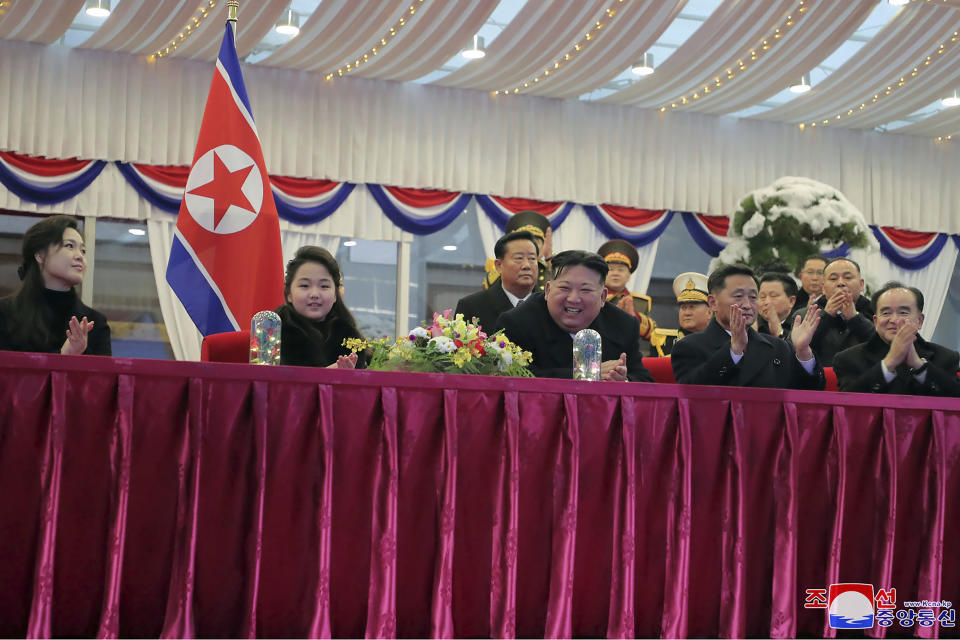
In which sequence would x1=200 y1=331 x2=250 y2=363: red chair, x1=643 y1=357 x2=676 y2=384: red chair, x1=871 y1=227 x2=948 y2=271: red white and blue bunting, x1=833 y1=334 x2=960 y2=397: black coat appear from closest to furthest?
1. x1=833 y1=334 x2=960 y2=397: black coat
2. x1=200 y1=331 x2=250 y2=363: red chair
3. x1=643 y1=357 x2=676 y2=384: red chair
4. x1=871 y1=227 x2=948 y2=271: red white and blue bunting

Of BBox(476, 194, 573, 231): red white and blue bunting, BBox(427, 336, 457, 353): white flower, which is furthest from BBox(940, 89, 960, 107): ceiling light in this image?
BBox(427, 336, 457, 353): white flower

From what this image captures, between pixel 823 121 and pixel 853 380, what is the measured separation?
5773 mm

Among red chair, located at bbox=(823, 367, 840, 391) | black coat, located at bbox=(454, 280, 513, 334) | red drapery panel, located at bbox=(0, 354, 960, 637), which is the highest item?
black coat, located at bbox=(454, 280, 513, 334)

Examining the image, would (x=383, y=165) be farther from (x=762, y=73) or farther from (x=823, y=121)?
(x=823, y=121)

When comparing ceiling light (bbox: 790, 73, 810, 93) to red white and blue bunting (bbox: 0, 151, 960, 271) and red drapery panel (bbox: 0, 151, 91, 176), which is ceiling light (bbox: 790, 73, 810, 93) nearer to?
red white and blue bunting (bbox: 0, 151, 960, 271)

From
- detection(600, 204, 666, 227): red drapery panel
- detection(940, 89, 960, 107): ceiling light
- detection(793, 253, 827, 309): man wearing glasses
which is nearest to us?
detection(793, 253, 827, 309): man wearing glasses

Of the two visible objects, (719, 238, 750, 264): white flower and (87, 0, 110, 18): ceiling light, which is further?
(719, 238, 750, 264): white flower

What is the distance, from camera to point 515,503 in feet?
9.38

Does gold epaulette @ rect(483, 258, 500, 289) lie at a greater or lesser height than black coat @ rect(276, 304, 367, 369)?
greater

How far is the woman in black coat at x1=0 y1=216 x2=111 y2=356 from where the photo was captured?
11.7 ft

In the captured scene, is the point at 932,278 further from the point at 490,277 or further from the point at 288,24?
the point at 288,24

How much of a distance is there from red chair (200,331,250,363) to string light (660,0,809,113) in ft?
15.7

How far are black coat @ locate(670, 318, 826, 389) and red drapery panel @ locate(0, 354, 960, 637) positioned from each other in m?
0.36

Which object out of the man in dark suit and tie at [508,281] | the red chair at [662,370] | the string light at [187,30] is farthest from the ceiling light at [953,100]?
the string light at [187,30]
